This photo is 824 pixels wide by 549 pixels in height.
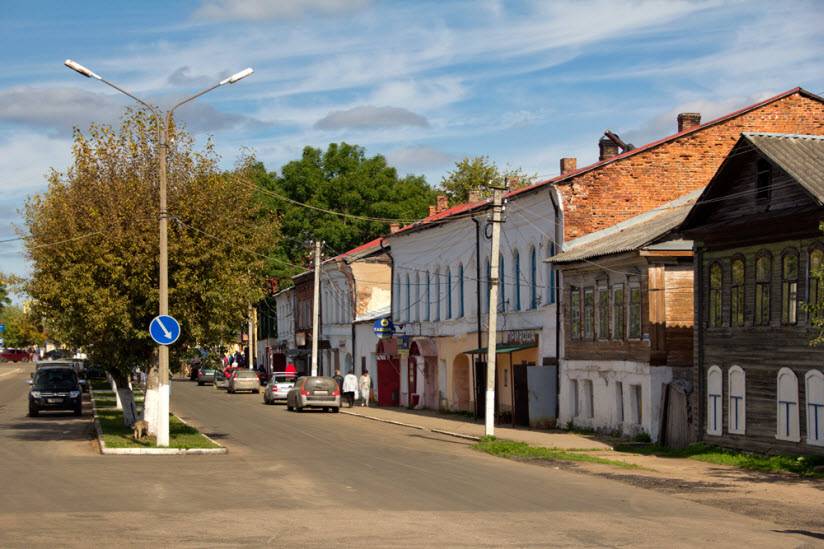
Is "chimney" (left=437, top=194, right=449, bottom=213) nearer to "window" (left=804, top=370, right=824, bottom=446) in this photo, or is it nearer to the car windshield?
the car windshield

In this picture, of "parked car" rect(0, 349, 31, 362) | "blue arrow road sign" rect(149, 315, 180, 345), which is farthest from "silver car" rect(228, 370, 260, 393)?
"parked car" rect(0, 349, 31, 362)

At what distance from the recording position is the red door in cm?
5841

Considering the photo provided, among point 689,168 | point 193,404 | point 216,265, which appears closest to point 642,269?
point 689,168

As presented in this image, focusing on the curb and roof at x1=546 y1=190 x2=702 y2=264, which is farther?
roof at x1=546 y1=190 x2=702 y2=264

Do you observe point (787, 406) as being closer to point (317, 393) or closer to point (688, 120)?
point (688, 120)

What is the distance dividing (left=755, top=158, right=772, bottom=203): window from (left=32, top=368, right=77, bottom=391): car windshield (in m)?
28.6

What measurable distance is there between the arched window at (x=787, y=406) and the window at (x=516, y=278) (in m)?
17.0

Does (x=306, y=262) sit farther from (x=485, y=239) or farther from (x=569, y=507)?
(x=569, y=507)

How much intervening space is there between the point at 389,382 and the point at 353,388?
355 centimetres

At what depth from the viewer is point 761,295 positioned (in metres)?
27.9

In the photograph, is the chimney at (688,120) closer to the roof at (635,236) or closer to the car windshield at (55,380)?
the roof at (635,236)

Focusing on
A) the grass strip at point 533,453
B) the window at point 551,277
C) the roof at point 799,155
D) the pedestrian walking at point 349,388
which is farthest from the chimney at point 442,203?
the roof at point 799,155

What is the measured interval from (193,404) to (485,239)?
17722 mm

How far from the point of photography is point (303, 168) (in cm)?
8775
